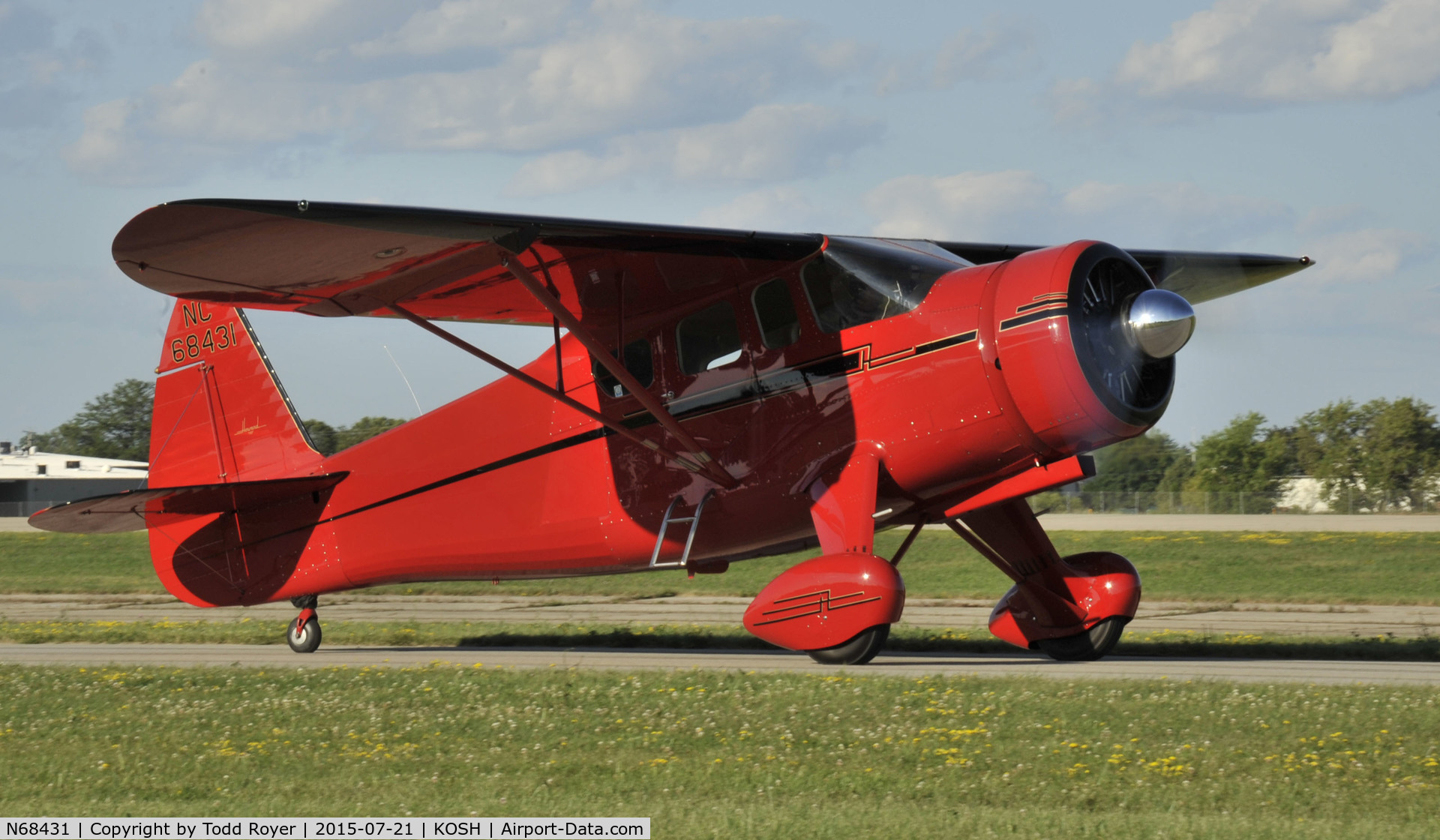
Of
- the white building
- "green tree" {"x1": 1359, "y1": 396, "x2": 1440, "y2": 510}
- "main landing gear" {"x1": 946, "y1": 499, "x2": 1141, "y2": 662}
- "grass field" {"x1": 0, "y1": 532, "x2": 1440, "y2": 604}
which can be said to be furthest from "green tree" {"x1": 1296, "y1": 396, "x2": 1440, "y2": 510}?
the white building

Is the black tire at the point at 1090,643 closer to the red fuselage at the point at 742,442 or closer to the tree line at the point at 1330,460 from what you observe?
the red fuselage at the point at 742,442

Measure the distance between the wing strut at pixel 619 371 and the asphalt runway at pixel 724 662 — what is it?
5.52ft

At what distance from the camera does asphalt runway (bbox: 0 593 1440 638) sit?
1483 cm

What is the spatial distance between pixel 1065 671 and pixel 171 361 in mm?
9929

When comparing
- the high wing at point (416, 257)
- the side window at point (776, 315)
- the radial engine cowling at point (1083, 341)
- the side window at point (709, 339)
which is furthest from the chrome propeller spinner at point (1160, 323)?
the side window at point (709, 339)

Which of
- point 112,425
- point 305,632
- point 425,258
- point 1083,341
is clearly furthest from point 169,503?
point 112,425

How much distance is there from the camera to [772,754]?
679 centimetres

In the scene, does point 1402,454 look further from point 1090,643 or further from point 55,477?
point 55,477

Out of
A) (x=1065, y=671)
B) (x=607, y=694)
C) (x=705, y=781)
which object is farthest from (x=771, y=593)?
(x=705, y=781)

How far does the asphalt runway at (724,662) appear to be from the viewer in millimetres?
9547

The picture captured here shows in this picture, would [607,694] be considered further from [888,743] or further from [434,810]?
[434,810]

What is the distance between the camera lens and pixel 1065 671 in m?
9.73

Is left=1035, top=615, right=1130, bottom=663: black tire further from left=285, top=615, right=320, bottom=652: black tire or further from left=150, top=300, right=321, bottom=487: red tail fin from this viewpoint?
left=150, top=300, right=321, bottom=487: red tail fin

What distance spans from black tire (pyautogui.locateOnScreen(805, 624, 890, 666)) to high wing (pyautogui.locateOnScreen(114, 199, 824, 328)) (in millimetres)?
2871
